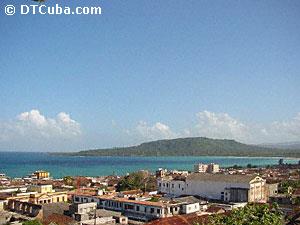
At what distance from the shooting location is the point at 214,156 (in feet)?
587

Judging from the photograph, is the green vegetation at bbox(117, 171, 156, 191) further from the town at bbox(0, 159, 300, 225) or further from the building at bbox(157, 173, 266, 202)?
the building at bbox(157, 173, 266, 202)

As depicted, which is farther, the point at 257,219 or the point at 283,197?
the point at 283,197

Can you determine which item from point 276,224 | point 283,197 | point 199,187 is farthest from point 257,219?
point 199,187

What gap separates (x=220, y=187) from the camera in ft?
98.0

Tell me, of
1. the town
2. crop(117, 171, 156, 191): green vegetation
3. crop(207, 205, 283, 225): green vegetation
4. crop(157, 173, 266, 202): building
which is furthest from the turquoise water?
crop(207, 205, 283, 225): green vegetation

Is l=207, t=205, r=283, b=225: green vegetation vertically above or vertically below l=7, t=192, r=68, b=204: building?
above

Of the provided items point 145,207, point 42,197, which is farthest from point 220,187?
point 42,197

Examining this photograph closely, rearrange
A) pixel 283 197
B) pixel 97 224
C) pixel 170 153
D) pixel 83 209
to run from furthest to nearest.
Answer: pixel 170 153 → pixel 283 197 → pixel 83 209 → pixel 97 224

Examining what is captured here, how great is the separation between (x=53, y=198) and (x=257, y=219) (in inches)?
792

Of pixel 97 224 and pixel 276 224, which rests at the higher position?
pixel 276 224

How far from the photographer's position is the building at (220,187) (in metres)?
28.9

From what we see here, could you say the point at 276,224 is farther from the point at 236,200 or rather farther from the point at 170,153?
the point at 170,153

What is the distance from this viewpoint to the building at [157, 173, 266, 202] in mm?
28875

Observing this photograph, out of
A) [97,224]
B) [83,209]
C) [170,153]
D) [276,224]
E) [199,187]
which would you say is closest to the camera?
[276,224]
